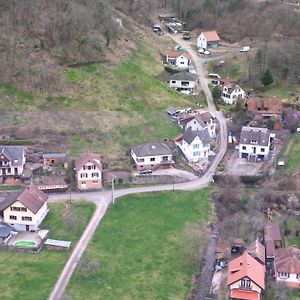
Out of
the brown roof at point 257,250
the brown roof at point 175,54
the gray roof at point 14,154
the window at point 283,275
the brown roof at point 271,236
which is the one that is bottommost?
the brown roof at point 271,236

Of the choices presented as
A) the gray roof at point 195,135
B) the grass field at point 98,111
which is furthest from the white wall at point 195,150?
the grass field at point 98,111

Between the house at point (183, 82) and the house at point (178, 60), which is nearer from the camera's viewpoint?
the house at point (183, 82)

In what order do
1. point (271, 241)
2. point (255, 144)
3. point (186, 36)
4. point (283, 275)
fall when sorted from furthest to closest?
point (186, 36) → point (255, 144) → point (271, 241) → point (283, 275)

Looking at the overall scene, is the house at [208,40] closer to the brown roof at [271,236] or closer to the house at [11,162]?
the house at [11,162]

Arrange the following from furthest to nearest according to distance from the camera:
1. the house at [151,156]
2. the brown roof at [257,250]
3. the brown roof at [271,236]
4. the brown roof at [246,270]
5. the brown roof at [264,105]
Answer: the brown roof at [264,105], the house at [151,156], the brown roof at [271,236], the brown roof at [257,250], the brown roof at [246,270]

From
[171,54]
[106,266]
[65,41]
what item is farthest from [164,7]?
[106,266]

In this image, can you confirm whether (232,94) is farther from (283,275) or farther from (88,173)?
(283,275)

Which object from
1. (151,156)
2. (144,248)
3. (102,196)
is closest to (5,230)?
(102,196)

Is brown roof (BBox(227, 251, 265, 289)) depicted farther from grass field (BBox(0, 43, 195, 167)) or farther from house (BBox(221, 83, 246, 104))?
house (BBox(221, 83, 246, 104))
